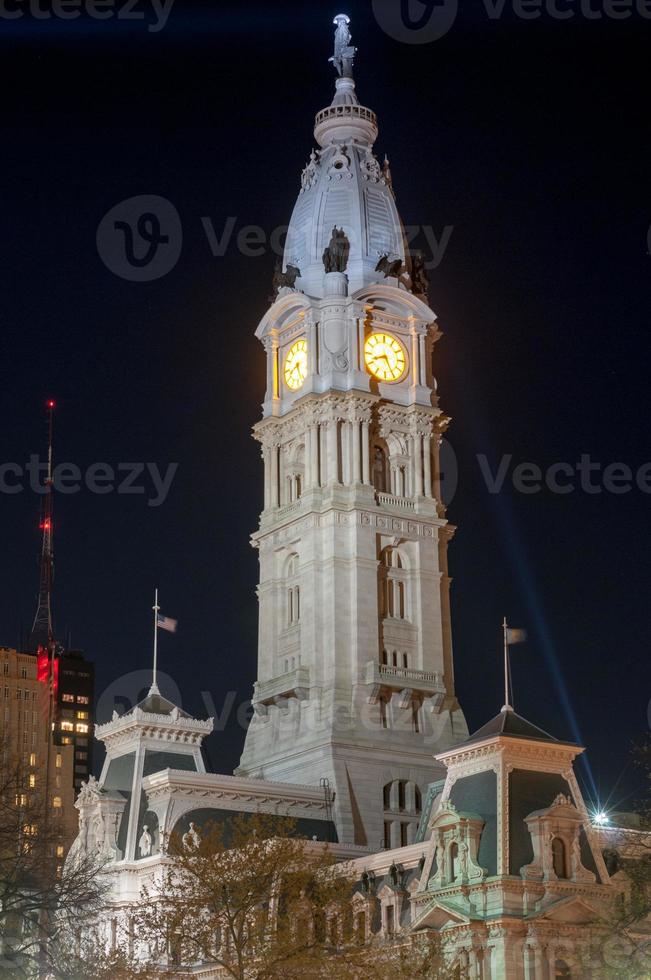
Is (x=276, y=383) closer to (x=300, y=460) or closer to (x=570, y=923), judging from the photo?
(x=300, y=460)

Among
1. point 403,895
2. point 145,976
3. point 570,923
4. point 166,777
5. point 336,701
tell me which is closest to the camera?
point 145,976

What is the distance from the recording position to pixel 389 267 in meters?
136

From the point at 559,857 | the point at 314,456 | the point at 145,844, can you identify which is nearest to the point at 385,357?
the point at 314,456

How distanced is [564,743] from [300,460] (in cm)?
4404

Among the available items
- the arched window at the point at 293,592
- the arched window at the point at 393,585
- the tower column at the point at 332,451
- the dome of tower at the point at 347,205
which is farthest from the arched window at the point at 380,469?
the dome of tower at the point at 347,205

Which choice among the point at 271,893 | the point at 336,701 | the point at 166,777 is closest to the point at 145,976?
the point at 271,893

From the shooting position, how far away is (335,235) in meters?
134

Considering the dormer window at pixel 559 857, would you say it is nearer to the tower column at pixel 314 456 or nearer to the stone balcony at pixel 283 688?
the stone balcony at pixel 283 688

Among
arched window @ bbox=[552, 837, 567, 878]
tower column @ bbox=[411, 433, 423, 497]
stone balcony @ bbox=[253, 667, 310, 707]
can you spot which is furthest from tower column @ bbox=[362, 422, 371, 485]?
arched window @ bbox=[552, 837, 567, 878]

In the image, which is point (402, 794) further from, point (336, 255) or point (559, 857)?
point (336, 255)

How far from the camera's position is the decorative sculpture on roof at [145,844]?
112613 mm

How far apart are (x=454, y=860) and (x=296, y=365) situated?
5113 centimetres

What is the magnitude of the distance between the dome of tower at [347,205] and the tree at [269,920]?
57.2 metres

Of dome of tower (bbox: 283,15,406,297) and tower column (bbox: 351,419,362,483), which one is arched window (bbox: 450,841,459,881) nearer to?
tower column (bbox: 351,419,362,483)
